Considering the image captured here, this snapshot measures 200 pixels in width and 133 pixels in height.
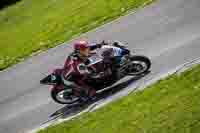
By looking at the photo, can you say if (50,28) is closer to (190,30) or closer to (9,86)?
(9,86)

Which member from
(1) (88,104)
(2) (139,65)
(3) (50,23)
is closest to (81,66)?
(1) (88,104)

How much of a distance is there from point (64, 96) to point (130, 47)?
13.1ft

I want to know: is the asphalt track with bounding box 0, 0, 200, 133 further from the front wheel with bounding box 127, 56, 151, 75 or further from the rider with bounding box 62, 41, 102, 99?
the rider with bounding box 62, 41, 102, 99

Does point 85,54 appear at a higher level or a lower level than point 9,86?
higher

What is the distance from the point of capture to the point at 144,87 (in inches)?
571

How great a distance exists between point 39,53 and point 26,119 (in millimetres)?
6961

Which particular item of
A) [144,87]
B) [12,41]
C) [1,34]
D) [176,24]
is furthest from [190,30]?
[1,34]

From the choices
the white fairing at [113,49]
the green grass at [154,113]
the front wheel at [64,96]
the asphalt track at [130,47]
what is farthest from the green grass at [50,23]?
the green grass at [154,113]

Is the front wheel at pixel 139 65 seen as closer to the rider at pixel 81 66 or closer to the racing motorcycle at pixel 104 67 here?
the racing motorcycle at pixel 104 67

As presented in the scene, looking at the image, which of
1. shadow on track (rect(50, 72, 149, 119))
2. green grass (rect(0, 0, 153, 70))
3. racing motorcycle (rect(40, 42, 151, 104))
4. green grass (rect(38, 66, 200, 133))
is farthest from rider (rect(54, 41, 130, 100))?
green grass (rect(0, 0, 153, 70))

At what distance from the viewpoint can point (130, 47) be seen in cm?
1866

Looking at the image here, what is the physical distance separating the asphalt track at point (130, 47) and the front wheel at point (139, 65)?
26cm

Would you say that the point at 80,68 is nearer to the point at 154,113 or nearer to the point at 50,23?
the point at 154,113

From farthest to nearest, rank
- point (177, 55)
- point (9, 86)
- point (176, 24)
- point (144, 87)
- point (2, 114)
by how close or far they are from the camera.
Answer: point (9, 86) < point (176, 24) < point (2, 114) < point (177, 55) < point (144, 87)
